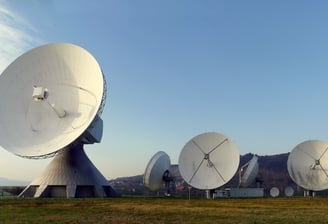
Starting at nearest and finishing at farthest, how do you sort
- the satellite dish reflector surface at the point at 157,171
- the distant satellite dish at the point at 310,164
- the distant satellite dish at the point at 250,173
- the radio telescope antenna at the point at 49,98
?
the radio telescope antenna at the point at 49,98 → the satellite dish reflector surface at the point at 157,171 → the distant satellite dish at the point at 310,164 → the distant satellite dish at the point at 250,173

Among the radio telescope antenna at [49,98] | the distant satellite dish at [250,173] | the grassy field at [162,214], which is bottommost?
the grassy field at [162,214]

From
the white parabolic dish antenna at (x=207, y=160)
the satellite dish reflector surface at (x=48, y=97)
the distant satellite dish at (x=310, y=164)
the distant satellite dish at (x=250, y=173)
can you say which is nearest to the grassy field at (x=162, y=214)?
the satellite dish reflector surface at (x=48, y=97)

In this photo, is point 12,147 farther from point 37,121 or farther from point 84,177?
point 84,177

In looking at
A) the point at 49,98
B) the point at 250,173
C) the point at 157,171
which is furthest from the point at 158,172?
the point at 49,98

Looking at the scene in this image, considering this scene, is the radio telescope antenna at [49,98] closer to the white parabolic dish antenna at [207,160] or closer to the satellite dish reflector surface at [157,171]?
the white parabolic dish antenna at [207,160]

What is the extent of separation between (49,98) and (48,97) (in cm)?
17

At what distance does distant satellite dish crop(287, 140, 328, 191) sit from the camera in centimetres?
7331

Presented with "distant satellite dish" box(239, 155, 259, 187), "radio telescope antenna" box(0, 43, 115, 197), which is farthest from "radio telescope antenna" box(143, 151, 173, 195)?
"radio telescope antenna" box(0, 43, 115, 197)

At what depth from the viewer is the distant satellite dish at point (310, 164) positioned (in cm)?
7331

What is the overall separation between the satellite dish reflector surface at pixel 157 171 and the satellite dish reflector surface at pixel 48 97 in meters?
27.8

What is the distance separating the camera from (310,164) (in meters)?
73.7

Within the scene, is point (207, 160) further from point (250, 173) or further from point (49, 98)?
point (49, 98)

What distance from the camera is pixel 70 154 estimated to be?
2477 inches

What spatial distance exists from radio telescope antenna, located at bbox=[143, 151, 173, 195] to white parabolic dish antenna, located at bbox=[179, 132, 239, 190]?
1054 centimetres
